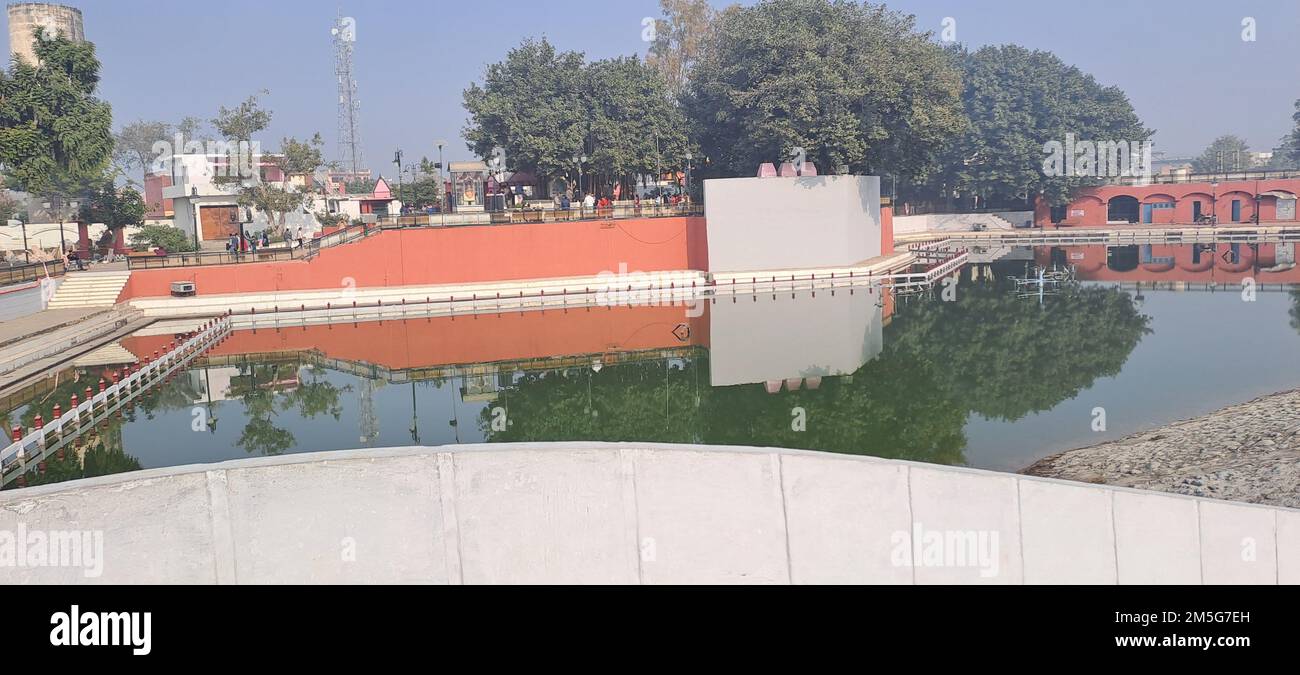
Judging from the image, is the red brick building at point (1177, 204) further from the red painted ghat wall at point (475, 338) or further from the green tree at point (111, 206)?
the green tree at point (111, 206)

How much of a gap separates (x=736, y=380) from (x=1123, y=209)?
55049 mm

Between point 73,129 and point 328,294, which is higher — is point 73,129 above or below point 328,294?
above

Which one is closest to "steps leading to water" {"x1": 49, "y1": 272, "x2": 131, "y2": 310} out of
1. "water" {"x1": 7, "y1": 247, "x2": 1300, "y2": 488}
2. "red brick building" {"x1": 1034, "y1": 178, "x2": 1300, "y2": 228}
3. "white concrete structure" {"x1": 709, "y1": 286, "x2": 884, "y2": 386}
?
"water" {"x1": 7, "y1": 247, "x2": 1300, "y2": 488}

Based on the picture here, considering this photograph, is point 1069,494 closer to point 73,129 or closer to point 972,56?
point 73,129

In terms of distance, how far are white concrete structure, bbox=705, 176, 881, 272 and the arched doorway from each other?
3497cm

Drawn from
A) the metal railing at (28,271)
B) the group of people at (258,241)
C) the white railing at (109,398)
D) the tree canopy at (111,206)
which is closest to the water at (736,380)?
the white railing at (109,398)

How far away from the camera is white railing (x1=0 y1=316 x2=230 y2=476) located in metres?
16.2

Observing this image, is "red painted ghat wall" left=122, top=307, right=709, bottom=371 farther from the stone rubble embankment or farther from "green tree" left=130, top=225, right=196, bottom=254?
the stone rubble embankment

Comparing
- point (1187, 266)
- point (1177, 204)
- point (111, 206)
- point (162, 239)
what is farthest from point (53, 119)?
point (1177, 204)

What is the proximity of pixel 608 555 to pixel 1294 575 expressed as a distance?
4.79 meters

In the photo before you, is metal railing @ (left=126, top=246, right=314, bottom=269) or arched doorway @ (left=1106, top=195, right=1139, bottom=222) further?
arched doorway @ (left=1106, top=195, right=1139, bottom=222)

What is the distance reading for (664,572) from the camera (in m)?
6.73

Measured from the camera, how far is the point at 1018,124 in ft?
219
